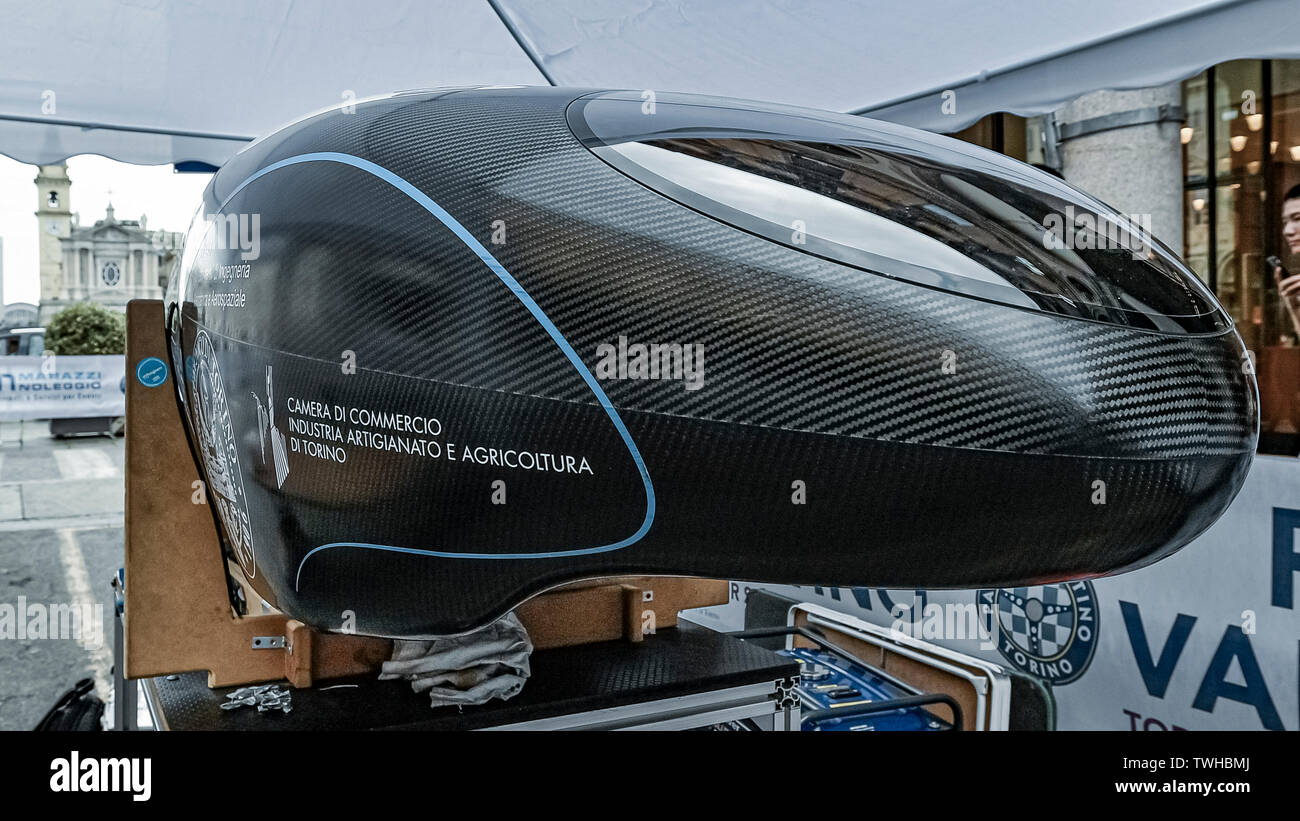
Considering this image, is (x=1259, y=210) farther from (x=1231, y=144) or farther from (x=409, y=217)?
(x=409, y=217)

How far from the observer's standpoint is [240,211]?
3.04 feet

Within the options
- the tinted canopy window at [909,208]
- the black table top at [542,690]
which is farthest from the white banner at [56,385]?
the tinted canopy window at [909,208]

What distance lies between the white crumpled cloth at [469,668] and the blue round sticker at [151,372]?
21.1 inches

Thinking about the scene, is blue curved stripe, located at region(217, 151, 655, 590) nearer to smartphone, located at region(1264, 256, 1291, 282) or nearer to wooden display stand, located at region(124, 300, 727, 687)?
wooden display stand, located at region(124, 300, 727, 687)

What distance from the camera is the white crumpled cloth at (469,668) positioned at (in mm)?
1467

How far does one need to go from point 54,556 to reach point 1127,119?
6.71 m

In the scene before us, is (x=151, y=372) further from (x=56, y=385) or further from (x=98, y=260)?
(x=98, y=260)

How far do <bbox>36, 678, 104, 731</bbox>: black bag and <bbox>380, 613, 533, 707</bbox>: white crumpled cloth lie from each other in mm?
1030

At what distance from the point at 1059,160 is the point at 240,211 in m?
4.17

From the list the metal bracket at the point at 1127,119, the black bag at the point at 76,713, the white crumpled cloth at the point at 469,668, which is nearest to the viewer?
the white crumpled cloth at the point at 469,668

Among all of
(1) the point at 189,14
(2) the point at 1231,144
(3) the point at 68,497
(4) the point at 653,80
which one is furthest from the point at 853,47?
(3) the point at 68,497

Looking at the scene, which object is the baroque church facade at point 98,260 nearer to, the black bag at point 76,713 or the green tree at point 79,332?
the green tree at point 79,332

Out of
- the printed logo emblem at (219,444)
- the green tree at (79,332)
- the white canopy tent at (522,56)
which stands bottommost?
the printed logo emblem at (219,444)

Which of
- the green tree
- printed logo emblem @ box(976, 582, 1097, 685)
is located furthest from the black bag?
the green tree
